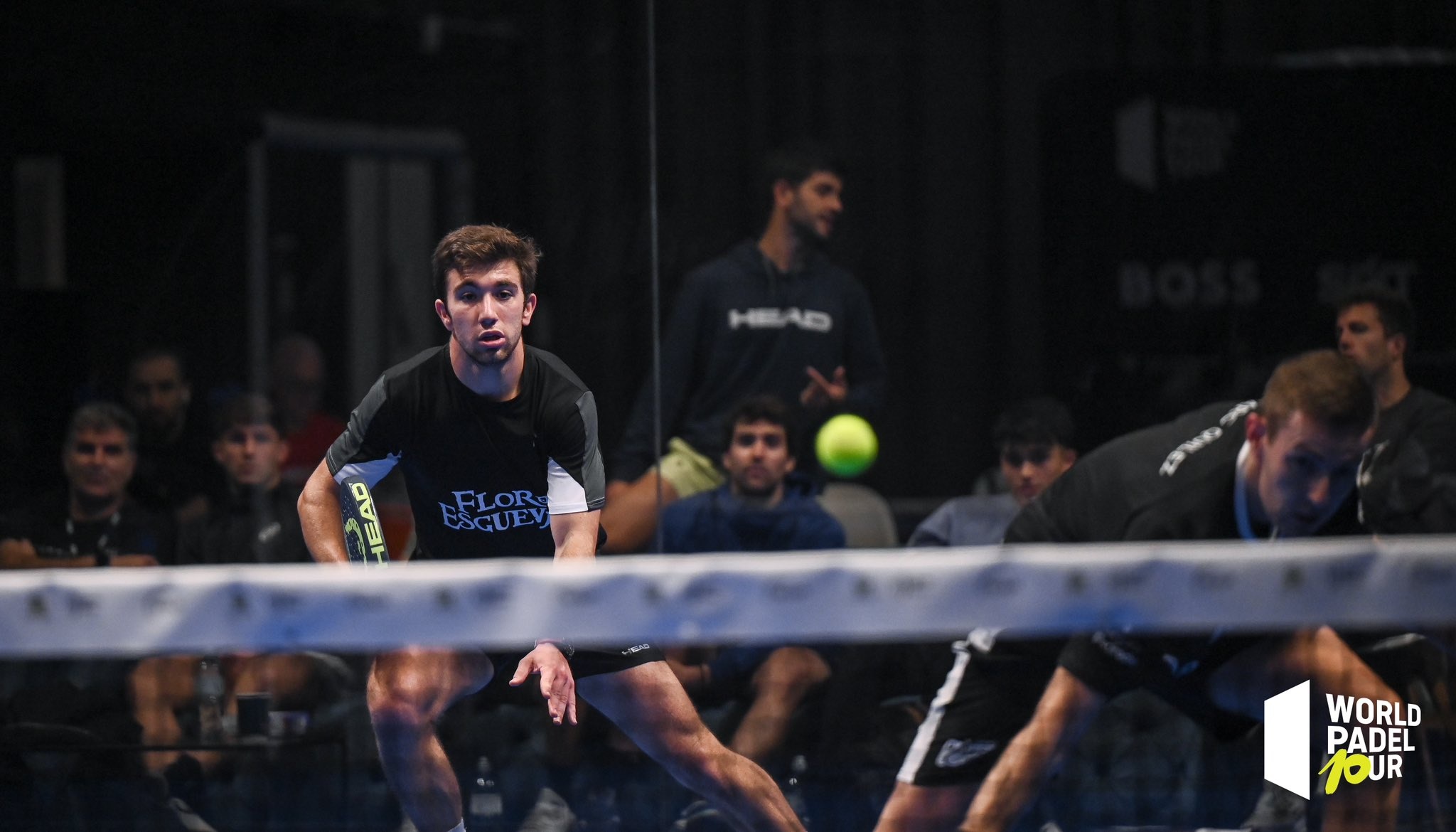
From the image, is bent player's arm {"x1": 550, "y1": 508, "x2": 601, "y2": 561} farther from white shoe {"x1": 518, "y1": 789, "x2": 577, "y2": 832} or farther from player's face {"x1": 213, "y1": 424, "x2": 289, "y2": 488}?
player's face {"x1": 213, "y1": 424, "x2": 289, "y2": 488}

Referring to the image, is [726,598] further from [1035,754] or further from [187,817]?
[187,817]

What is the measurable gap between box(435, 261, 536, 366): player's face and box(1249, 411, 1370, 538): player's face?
148cm

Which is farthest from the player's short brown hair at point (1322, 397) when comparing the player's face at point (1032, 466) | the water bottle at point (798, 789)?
the water bottle at point (798, 789)

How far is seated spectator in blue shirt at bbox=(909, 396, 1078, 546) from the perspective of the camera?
16.3 ft

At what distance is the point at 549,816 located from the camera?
4.52 metres

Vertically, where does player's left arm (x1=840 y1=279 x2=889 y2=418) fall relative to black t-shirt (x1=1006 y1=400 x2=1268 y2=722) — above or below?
above

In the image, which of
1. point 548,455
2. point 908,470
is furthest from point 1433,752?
point 548,455

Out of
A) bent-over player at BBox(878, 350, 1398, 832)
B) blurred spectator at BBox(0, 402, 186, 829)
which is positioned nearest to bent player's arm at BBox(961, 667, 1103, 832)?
bent-over player at BBox(878, 350, 1398, 832)

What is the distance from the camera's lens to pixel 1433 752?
4.39 meters

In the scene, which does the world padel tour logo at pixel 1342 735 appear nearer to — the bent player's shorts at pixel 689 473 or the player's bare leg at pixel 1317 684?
the player's bare leg at pixel 1317 684

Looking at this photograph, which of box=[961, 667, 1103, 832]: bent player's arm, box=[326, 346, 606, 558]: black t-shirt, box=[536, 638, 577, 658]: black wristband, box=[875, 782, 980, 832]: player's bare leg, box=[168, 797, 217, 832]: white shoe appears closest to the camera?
box=[536, 638, 577, 658]: black wristband

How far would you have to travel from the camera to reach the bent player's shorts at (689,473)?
501 cm

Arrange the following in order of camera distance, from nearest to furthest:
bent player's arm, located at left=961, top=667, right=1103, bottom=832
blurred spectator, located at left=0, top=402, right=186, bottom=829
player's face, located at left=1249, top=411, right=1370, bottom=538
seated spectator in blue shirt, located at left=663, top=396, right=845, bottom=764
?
player's face, located at left=1249, top=411, right=1370, bottom=538, bent player's arm, located at left=961, top=667, right=1103, bottom=832, blurred spectator, located at left=0, top=402, right=186, bottom=829, seated spectator in blue shirt, located at left=663, top=396, right=845, bottom=764

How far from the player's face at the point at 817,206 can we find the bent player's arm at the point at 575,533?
200cm
